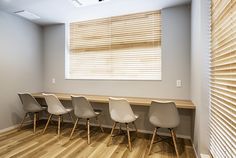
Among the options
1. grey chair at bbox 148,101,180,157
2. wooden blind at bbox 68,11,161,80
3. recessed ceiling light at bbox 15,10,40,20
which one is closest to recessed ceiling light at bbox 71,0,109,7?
wooden blind at bbox 68,11,161,80

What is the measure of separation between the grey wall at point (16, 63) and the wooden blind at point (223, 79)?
12.3 ft

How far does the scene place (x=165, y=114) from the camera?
2.21 meters

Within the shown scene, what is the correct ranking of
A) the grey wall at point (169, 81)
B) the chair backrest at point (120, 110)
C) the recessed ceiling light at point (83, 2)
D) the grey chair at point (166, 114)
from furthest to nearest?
the grey wall at point (169, 81) → the recessed ceiling light at point (83, 2) → the chair backrest at point (120, 110) → the grey chair at point (166, 114)

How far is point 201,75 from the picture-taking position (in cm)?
182

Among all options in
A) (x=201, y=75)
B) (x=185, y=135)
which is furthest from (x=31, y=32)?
(x=185, y=135)

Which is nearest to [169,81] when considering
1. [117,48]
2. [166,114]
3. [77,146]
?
[166,114]

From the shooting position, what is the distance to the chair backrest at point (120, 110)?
240 cm

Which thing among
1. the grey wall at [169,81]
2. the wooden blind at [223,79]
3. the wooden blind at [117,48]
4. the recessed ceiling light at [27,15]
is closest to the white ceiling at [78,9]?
the recessed ceiling light at [27,15]

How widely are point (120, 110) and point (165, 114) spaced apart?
0.70m

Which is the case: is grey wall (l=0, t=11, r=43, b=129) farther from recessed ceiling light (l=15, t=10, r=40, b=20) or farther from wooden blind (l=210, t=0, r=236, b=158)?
wooden blind (l=210, t=0, r=236, b=158)

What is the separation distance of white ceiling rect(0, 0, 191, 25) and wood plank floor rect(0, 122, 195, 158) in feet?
8.36

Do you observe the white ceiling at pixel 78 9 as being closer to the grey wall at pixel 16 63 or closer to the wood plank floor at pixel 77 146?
the grey wall at pixel 16 63

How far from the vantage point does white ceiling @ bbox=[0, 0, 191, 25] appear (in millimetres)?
2787

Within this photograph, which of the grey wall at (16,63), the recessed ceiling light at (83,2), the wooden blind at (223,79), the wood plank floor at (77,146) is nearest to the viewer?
the wooden blind at (223,79)
